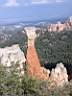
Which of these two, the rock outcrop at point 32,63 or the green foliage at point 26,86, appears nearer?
the green foliage at point 26,86

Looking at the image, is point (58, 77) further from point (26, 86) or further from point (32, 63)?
point (26, 86)

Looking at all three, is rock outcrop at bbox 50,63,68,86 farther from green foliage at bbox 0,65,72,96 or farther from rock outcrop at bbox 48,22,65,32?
rock outcrop at bbox 48,22,65,32

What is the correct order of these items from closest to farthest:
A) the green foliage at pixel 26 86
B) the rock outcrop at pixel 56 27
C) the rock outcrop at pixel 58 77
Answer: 1. the green foliage at pixel 26 86
2. the rock outcrop at pixel 58 77
3. the rock outcrop at pixel 56 27

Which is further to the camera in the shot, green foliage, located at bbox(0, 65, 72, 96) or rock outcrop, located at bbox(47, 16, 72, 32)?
rock outcrop, located at bbox(47, 16, 72, 32)

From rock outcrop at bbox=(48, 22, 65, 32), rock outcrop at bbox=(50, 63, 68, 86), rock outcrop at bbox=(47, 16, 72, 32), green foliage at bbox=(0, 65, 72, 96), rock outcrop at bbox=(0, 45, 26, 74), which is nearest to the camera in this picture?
green foliage at bbox=(0, 65, 72, 96)

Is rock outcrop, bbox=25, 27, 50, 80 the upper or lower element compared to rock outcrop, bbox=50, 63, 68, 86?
upper

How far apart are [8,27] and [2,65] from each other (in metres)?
39.5

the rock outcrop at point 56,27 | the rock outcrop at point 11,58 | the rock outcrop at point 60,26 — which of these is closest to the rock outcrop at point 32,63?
the rock outcrop at point 11,58

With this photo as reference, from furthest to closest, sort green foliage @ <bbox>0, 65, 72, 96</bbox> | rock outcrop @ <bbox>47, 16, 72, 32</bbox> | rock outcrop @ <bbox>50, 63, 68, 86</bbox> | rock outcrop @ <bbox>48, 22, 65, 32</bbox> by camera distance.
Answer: rock outcrop @ <bbox>47, 16, 72, 32</bbox>
rock outcrop @ <bbox>48, 22, 65, 32</bbox>
rock outcrop @ <bbox>50, 63, 68, 86</bbox>
green foliage @ <bbox>0, 65, 72, 96</bbox>

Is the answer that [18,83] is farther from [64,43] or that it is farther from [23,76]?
[64,43]

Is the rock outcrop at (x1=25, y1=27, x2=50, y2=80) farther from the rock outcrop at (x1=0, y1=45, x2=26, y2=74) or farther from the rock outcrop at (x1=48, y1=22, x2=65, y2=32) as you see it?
the rock outcrop at (x1=48, y1=22, x2=65, y2=32)

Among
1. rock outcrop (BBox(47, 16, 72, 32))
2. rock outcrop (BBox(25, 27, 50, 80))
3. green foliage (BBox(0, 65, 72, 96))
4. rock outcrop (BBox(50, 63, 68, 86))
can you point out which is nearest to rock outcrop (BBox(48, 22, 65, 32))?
rock outcrop (BBox(47, 16, 72, 32))

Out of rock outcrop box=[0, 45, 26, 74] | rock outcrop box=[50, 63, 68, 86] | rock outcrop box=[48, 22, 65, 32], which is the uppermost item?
rock outcrop box=[0, 45, 26, 74]

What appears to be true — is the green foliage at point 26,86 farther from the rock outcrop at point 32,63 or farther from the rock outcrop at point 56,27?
the rock outcrop at point 56,27
